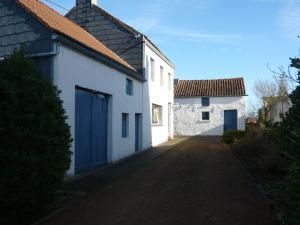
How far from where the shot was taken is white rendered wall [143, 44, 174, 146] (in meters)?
21.6

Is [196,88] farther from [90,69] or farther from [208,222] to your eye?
[208,222]

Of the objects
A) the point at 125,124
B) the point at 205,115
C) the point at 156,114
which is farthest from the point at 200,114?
the point at 125,124

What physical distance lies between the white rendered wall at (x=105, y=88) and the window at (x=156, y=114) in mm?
3726

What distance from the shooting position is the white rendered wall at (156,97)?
21562 mm

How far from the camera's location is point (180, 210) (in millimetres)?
7500

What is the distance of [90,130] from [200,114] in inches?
921

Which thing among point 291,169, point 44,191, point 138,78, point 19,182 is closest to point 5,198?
point 19,182

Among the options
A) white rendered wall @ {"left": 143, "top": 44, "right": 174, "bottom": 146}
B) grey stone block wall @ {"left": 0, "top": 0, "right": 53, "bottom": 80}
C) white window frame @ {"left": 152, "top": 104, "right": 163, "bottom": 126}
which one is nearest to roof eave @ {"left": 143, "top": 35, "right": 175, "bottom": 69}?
white rendered wall @ {"left": 143, "top": 44, "right": 174, "bottom": 146}

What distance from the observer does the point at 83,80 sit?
12.5m

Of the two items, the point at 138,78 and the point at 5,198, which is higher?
the point at 138,78

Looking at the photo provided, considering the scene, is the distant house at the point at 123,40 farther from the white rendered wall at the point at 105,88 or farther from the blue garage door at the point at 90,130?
the blue garage door at the point at 90,130

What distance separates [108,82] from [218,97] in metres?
22.2

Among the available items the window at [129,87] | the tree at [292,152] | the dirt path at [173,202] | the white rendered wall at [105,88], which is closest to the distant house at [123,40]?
the white rendered wall at [105,88]

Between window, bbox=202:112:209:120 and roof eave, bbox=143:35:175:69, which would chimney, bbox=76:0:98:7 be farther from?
window, bbox=202:112:209:120
